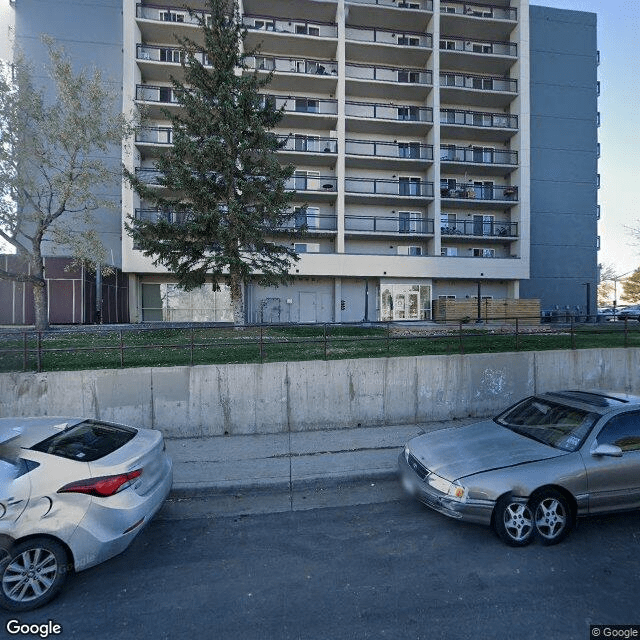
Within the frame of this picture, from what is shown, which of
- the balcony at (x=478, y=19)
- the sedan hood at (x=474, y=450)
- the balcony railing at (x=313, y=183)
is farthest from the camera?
the balcony at (x=478, y=19)

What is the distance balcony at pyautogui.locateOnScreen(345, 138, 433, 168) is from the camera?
24.6 meters

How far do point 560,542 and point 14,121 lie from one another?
16975mm

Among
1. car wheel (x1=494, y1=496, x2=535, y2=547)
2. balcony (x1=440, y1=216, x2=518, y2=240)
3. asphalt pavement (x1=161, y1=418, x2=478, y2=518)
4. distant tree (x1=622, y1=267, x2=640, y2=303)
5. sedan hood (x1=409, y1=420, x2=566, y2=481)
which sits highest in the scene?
balcony (x1=440, y1=216, x2=518, y2=240)

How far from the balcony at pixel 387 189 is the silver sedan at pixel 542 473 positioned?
73.7 ft

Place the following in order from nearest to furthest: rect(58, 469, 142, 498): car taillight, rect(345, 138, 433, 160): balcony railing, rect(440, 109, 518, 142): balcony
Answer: rect(58, 469, 142, 498): car taillight < rect(345, 138, 433, 160): balcony railing < rect(440, 109, 518, 142): balcony

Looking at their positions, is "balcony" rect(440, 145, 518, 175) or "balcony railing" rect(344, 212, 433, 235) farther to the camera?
"balcony" rect(440, 145, 518, 175)

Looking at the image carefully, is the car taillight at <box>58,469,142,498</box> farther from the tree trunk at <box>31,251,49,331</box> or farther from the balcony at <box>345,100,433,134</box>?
the balcony at <box>345,100,433,134</box>

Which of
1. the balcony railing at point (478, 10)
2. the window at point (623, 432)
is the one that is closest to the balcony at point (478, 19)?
the balcony railing at point (478, 10)

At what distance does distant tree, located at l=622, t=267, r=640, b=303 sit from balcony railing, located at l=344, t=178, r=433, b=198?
117 feet

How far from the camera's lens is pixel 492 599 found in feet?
8.94

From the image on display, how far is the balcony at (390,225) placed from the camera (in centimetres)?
2484

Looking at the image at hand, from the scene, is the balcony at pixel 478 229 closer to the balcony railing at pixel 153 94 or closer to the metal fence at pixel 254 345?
the metal fence at pixel 254 345

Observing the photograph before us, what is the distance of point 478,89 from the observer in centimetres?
2553

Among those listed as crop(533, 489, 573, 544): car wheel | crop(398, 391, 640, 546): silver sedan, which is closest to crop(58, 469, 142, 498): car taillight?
crop(398, 391, 640, 546): silver sedan
